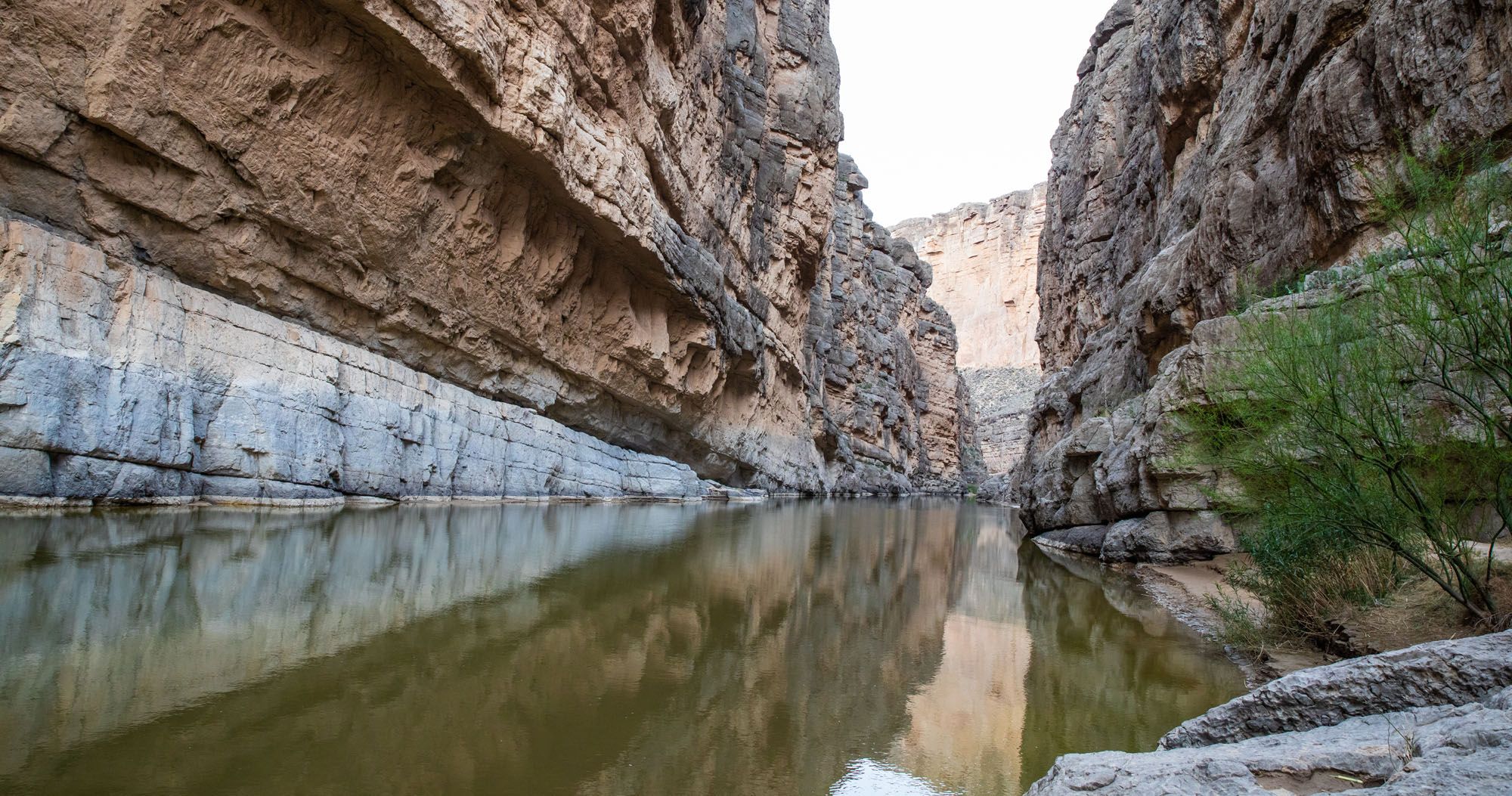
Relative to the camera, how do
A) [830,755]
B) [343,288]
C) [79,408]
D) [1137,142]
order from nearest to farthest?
[830,755]
[79,408]
[343,288]
[1137,142]

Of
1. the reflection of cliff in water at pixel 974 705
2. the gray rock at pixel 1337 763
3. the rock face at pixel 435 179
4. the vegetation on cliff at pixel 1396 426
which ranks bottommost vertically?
the reflection of cliff in water at pixel 974 705

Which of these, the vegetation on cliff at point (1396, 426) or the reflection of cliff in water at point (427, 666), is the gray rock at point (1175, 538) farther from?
the reflection of cliff in water at point (427, 666)

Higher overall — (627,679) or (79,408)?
(79,408)

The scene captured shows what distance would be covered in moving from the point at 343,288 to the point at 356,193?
2.11m

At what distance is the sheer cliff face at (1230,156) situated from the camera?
10.6 m

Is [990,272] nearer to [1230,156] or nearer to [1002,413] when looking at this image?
[1002,413]

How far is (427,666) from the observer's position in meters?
4.99

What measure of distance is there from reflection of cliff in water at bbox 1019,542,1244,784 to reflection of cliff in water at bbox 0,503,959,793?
1002 mm

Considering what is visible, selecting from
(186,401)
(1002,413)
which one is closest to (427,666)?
(186,401)

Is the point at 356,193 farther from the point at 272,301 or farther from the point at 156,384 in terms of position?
the point at 156,384

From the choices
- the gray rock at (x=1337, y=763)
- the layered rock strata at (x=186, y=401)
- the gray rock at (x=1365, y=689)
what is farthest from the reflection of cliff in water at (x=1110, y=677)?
the layered rock strata at (x=186, y=401)

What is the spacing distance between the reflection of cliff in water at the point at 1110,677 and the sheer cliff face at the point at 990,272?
333 ft

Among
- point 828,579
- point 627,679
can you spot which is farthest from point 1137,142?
point 627,679

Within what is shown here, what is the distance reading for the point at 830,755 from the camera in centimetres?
447
